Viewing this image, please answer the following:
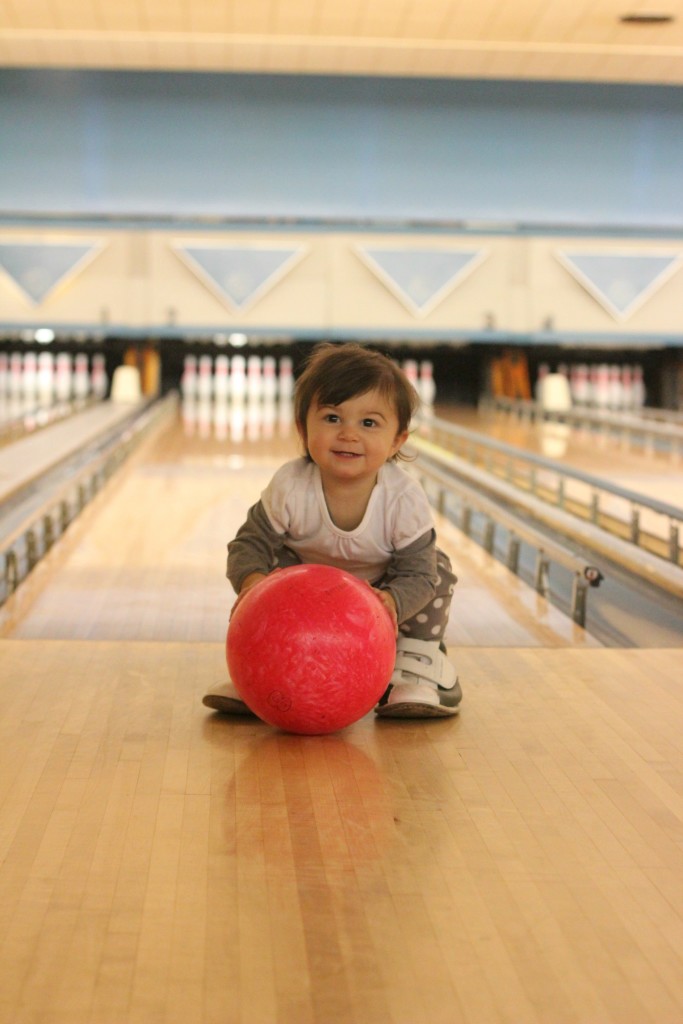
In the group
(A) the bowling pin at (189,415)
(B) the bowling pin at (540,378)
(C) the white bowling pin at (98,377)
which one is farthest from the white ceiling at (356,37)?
(C) the white bowling pin at (98,377)

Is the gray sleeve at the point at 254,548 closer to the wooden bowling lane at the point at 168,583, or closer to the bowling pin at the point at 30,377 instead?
the wooden bowling lane at the point at 168,583

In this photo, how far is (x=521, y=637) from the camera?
378 centimetres

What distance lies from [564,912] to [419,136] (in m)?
9.87

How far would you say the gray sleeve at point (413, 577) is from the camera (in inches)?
98.8

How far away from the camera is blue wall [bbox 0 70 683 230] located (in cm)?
1064

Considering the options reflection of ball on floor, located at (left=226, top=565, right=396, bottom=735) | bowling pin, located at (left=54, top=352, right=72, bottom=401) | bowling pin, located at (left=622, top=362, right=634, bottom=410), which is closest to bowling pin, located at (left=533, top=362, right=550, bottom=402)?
bowling pin, located at (left=622, top=362, right=634, bottom=410)

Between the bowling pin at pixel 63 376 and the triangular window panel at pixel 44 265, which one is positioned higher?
the triangular window panel at pixel 44 265

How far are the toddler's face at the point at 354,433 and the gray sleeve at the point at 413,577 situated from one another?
0.19 m

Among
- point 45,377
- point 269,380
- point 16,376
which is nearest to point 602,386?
point 269,380

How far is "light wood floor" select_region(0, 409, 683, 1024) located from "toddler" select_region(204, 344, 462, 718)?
0.11 m

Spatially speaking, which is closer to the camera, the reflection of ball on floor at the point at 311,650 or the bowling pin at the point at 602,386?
the reflection of ball on floor at the point at 311,650

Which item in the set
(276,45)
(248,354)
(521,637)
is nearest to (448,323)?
(248,354)

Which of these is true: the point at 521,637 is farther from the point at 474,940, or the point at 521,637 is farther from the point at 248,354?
the point at 248,354

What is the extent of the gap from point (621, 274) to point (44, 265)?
4.98 meters
